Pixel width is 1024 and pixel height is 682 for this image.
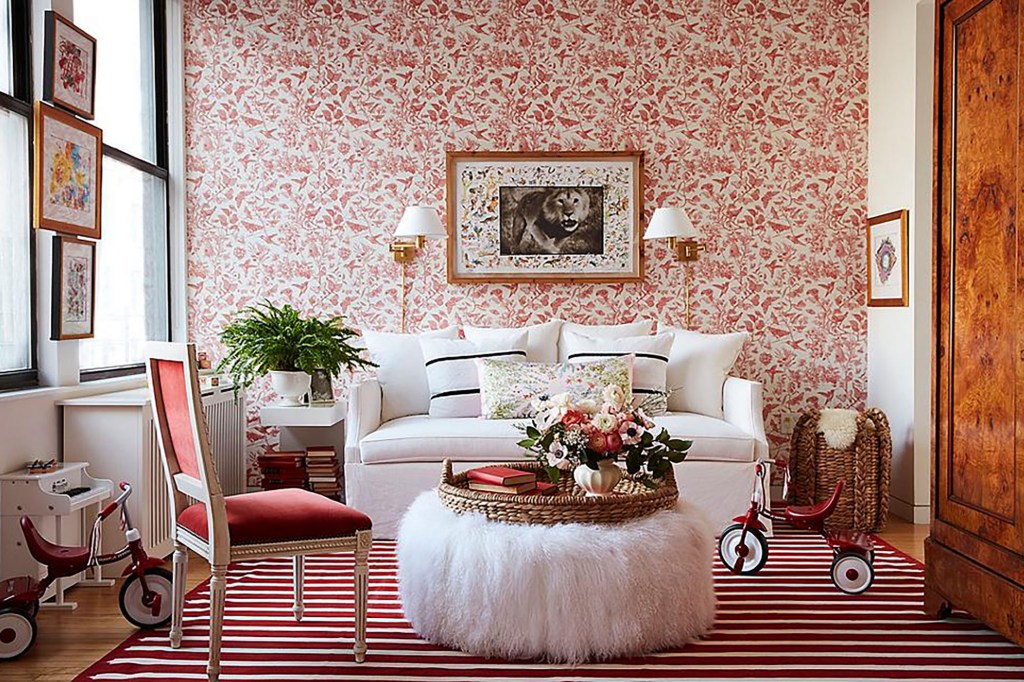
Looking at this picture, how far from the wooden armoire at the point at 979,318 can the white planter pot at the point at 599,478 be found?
116 centimetres

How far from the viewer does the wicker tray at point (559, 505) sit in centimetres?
329

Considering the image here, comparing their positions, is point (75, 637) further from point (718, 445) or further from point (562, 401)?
point (718, 445)

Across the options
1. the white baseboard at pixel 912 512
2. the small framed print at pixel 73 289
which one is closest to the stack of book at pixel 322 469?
the small framed print at pixel 73 289

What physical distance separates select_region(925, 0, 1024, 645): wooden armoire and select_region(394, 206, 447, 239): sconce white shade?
266 centimetres

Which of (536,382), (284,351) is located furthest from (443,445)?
(284,351)

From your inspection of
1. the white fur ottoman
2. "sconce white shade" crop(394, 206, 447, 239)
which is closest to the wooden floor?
the white fur ottoman

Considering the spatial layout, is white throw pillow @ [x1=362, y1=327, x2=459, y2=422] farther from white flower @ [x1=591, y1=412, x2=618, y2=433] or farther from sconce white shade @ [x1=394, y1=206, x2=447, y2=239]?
white flower @ [x1=591, y1=412, x2=618, y2=433]

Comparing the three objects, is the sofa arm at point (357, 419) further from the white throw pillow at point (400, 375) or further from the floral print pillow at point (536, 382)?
the floral print pillow at point (536, 382)

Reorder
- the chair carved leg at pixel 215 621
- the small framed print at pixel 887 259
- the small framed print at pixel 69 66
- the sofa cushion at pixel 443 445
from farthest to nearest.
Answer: the small framed print at pixel 887 259
the sofa cushion at pixel 443 445
the small framed print at pixel 69 66
the chair carved leg at pixel 215 621

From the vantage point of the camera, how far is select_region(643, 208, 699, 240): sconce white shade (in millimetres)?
5504

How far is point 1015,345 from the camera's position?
10.2 ft

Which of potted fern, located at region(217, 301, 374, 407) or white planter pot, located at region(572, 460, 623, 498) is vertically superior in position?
potted fern, located at region(217, 301, 374, 407)

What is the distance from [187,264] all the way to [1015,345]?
14.4 ft

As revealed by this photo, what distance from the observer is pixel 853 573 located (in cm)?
386
